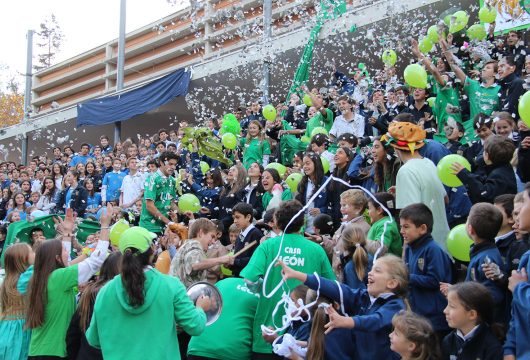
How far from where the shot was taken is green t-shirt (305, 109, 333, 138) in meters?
10.2

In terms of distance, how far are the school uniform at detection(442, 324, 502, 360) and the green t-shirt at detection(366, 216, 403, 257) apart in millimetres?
1379

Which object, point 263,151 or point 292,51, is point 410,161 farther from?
point 292,51

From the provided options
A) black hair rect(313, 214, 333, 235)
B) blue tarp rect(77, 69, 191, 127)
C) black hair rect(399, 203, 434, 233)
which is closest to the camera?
black hair rect(399, 203, 434, 233)

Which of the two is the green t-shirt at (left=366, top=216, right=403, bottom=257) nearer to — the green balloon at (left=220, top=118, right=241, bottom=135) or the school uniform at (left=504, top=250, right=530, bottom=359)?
the school uniform at (left=504, top=250, right=530, bottom=359)

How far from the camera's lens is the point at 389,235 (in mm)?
5191

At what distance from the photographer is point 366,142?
26.6 feet

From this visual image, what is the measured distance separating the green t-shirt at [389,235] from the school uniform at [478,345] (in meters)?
1.38

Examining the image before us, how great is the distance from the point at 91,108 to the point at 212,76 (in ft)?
21.5

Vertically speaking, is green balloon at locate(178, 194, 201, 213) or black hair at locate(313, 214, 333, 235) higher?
green balloon at locate(178, 194, 201, 213)

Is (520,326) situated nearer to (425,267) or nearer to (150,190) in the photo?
(425,267)

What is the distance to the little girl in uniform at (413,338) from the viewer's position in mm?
3641

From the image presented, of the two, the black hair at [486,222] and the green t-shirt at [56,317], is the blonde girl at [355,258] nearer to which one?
the black hair at [486,222]

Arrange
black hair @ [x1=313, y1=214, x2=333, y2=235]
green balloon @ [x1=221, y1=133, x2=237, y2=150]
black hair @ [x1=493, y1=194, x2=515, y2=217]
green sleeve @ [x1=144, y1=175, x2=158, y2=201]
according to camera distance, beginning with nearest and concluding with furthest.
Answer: black hair @ [x1=493, y1=194, x2=515, y2=217]
black hair @ [x1=313, y1=214, x2=333, y2=235]
green sleeve @ [x1=144, y1=175, x2=158, y2=201]
green balloon @ [x1=221, y1=133, x2=237, y2=150]

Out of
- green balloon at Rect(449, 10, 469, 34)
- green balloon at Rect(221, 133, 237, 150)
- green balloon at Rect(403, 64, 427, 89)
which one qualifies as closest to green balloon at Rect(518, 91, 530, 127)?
green balloon at Rect(403, 64, 427, 89)
